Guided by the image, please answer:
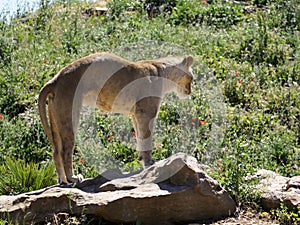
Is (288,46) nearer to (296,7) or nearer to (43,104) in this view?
(296,7)

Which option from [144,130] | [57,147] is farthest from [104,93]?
[57,147]

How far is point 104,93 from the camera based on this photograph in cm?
670

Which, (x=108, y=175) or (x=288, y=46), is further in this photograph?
(x=288, y=46)

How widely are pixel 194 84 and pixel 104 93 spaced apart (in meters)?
4.46

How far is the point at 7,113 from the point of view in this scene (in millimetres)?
10516

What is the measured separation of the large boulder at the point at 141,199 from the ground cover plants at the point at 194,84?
0.64 metres

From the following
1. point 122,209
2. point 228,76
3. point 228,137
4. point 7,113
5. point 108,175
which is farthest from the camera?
point 228,76

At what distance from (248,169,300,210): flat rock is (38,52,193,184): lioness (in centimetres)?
141

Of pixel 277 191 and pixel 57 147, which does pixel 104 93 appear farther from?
pixel 277 191

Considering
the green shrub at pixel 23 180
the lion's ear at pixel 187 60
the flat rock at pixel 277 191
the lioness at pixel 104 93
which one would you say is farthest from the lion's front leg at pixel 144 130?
the flat rock at pixel 277 191

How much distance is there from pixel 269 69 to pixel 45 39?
195 inches

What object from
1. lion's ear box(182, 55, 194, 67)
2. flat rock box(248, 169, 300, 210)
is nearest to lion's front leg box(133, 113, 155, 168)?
lion's ear box(182, 55, 194, 67)

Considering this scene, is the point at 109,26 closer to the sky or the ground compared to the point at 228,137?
closer to the sky

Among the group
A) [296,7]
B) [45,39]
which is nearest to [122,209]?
[45,39]
